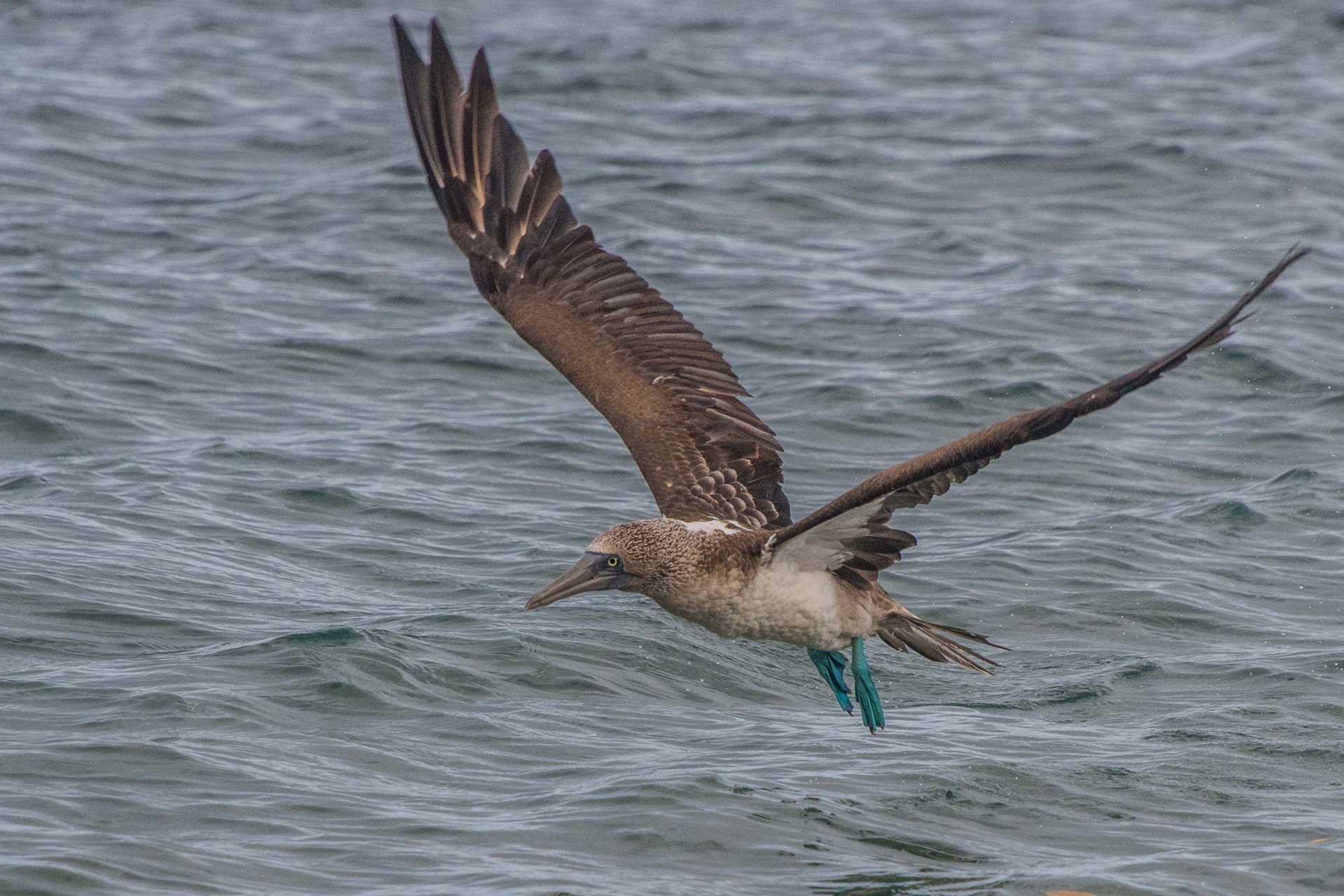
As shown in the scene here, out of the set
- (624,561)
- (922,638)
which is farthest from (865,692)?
(624,561)

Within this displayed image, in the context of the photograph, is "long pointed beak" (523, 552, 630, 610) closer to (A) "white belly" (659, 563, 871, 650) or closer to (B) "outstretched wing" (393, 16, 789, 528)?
(A) "white belly" (659, 563, 871, 650)

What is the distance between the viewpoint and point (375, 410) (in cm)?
1220

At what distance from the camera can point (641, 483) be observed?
36.6 feet

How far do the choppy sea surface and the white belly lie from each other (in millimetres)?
566

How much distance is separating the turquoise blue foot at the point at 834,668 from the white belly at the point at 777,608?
574 mm

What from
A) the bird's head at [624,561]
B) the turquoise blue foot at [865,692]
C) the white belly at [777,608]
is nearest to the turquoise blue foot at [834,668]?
the turquoise blue foot at [865,692]

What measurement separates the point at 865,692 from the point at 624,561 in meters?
1.21

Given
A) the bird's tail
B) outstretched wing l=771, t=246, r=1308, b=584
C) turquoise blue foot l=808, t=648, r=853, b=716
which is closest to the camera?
outstretched wing l=771, t=246, r=1308, b=584

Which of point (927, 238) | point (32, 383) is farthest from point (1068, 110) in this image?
point (32, 383)

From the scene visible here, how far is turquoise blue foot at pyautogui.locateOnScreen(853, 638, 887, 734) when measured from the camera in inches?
308

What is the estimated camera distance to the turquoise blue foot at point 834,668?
26.7ft

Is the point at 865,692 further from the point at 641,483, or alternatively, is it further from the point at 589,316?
the point at 641,483

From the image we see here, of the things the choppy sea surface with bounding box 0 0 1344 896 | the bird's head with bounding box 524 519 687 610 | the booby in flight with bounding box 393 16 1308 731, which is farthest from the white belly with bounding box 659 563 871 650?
the choppy sea surface with bounding box 0 0 1344 896

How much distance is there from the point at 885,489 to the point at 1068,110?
46.8ft
